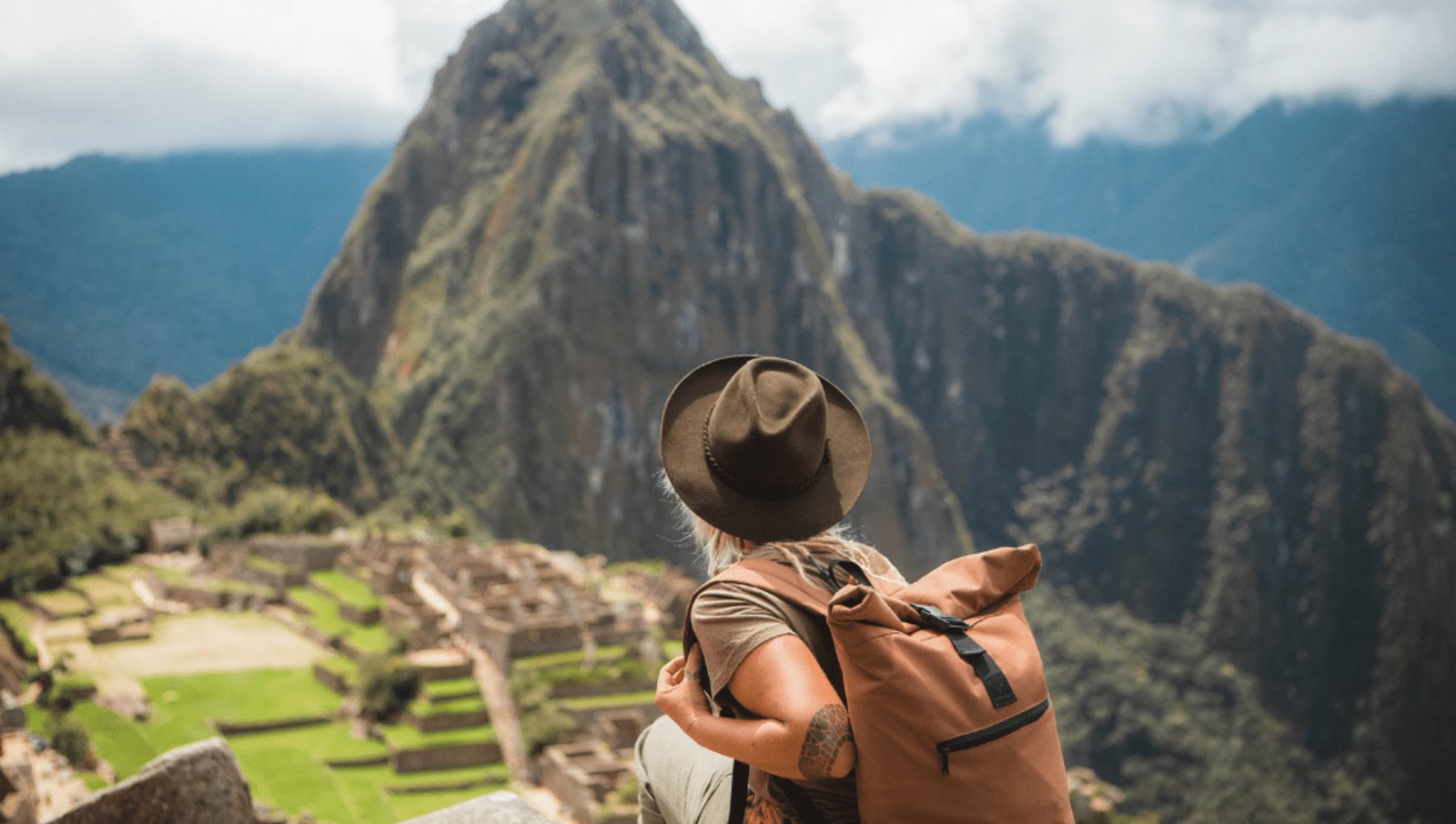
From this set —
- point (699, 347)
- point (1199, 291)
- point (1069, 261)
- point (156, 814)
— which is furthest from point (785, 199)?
point (156, 814)

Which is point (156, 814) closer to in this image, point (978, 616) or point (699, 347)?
point (978, 616)

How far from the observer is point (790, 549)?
272 cm

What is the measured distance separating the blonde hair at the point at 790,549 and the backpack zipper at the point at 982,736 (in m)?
0.53

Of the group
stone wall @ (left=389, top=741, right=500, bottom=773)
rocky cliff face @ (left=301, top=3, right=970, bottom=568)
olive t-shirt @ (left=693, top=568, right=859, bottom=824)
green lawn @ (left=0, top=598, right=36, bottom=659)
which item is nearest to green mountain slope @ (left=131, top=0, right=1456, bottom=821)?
rocky cliff face @ (left=301, top=3, right=970, bottom=568)

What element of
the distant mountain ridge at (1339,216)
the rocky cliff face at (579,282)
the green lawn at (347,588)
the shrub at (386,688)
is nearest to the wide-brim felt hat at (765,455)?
the shrub at (386,688)

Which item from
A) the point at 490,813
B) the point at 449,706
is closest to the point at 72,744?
the point at 449,706

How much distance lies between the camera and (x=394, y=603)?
28.1m

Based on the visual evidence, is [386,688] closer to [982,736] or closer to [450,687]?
[450,687]

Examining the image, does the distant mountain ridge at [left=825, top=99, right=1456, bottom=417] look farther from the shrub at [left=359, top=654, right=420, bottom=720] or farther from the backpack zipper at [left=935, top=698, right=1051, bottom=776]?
the backpack zipper at [left=935, top=698, right=1051, bottom=776]

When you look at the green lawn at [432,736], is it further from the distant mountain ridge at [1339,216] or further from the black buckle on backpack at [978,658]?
the distant mountain ridge at [1339,216]

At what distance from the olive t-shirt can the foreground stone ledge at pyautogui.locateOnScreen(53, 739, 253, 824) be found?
235 centimetres

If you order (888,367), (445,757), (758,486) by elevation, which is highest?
(888,367)

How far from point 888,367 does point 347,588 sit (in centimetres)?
12227

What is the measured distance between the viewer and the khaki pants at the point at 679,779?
291cm
